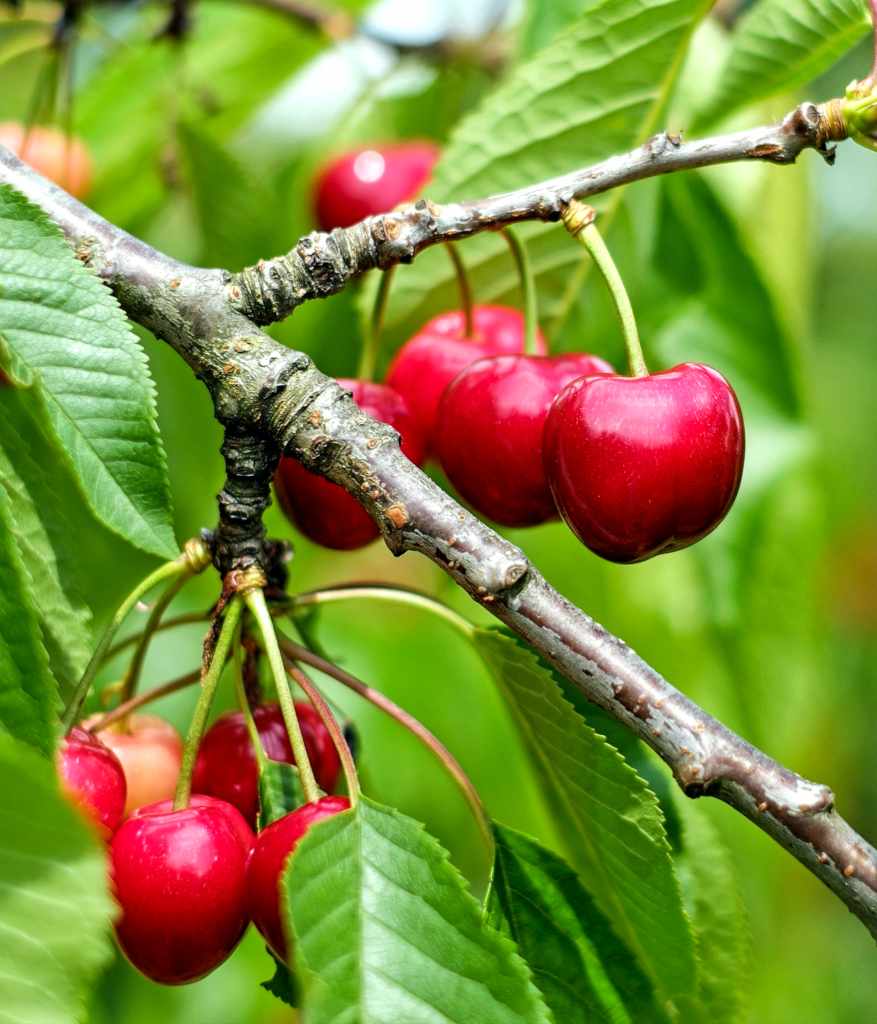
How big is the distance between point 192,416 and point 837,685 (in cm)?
333

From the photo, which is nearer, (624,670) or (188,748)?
(624,670)

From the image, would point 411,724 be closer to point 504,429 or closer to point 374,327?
point 504,429

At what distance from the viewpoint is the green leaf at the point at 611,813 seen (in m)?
0.92

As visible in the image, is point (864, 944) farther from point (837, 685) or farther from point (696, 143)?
point (696, 143)

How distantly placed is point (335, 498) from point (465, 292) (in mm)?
255

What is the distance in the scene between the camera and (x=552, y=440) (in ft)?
3.16

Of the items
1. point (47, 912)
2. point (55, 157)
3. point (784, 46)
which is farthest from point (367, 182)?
point (47, 912)

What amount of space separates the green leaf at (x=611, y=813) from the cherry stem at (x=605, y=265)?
23 cm

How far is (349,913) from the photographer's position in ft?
2.58

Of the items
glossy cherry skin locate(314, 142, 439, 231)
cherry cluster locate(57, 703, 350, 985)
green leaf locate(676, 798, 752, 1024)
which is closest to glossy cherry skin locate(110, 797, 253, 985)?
cherry cluster locate(57, 703, 350, 985)

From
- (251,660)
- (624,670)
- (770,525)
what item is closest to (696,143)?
A: (624,670)

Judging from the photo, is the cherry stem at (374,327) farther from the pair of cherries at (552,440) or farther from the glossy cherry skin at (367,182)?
the glossy cherry skin at (367,182)

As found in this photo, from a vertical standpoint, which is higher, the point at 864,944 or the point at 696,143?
the point at 696,143

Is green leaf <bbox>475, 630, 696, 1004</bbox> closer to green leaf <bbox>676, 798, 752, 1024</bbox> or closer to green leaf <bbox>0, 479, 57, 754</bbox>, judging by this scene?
green leaf <bbox>676, 798, 752, 1024</bbox>
